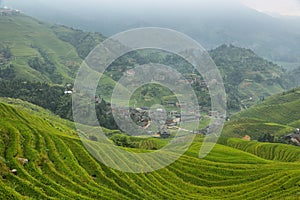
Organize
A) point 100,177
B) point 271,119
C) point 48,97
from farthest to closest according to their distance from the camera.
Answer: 1. point 271,119
2. point 48,97
3. point 100,177

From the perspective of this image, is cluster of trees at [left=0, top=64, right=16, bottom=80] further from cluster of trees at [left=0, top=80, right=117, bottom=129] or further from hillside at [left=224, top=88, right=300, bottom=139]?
hillside at [left=224, top=88, right=300, bottom=139]

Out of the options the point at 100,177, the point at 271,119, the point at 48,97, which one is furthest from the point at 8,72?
the point at 100,177

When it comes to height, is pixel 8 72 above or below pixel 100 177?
below

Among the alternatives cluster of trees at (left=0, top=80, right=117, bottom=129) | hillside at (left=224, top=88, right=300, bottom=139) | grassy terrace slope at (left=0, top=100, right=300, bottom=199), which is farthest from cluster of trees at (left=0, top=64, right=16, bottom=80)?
grassy terrace slope at (left=0, top=100, right=300, bottom=199)

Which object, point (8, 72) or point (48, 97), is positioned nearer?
point (48, 97)

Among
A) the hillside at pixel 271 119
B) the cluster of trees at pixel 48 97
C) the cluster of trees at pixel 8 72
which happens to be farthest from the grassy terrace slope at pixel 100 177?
the cluster of trees at pixel 8 72

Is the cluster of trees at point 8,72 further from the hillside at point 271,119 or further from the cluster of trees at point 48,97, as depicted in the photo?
the hillside at point 271,119

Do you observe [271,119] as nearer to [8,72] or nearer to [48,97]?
[48,97]

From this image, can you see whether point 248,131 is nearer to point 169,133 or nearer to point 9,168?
point 169,133
